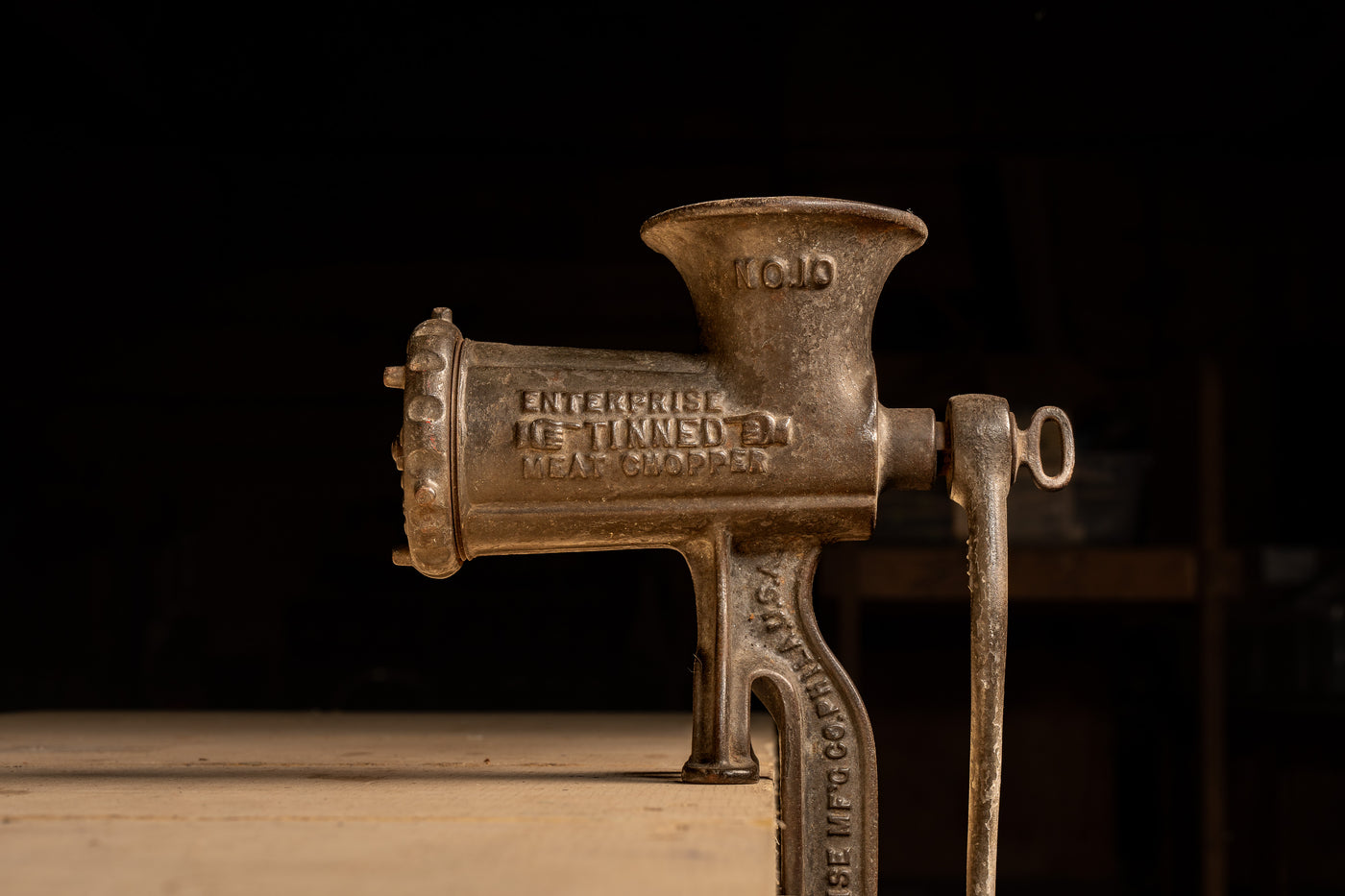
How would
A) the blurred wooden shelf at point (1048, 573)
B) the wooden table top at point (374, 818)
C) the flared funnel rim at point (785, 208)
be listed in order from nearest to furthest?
the wooden table top at point (374, 818), the flared funnel rim at point (785, 208), the blurred wooden shelf at point (1048, 573)

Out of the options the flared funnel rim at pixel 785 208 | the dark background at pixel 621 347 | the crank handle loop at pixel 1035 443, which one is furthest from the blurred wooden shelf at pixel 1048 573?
the flared funnel rim at pixel 785 208

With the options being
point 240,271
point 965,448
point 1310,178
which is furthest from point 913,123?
point 240,271

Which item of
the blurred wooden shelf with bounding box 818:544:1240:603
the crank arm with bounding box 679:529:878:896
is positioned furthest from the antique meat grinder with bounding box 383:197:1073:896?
the blurred wooden shelf with bounding box 818:544:1240:603

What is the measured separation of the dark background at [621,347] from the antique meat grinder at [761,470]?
3.06 feet

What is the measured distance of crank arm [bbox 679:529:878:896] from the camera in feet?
3.14

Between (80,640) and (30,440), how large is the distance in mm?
344

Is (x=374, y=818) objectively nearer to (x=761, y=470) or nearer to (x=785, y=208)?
(x=761, y=470)

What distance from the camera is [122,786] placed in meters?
0.91

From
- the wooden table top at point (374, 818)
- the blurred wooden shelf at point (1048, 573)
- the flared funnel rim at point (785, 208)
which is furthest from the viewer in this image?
the blurred wooden shelf at point (1048, 573)

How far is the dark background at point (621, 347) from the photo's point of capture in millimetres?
1928

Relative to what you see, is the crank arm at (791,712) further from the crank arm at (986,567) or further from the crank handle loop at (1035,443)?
the crank handle loop at (1035,443)

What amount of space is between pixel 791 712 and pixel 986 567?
0.19 meters

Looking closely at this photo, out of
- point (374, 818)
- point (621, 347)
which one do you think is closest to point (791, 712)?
point (374, 818)

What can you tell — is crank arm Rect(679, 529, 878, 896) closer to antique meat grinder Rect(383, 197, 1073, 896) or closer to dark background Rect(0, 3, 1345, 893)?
antique meat grinder Rect(383, 197, 1073, 896)
